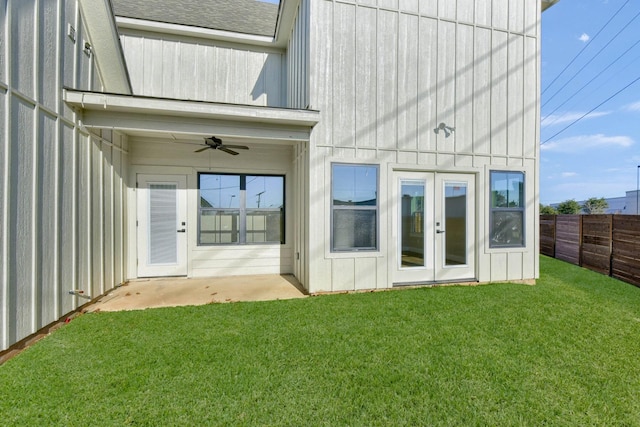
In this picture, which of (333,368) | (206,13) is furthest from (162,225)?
(206,13)

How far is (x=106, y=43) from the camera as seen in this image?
420cm

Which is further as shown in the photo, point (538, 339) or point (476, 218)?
point (476, 218)

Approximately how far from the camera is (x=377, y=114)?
183 inches

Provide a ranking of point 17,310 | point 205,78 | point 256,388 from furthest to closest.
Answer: point 205,78 → point 17,310 → point 256,388

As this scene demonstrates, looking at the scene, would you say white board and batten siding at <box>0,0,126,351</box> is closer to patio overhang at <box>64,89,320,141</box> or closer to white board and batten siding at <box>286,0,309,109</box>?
patio overhang at <box>64,89,320,141</box>

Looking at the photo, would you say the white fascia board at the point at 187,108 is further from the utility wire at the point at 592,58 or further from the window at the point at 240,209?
the utility wire at the point at 592,58

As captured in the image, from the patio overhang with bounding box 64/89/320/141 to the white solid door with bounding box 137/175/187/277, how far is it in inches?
62.0

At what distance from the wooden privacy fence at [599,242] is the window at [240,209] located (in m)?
6.80

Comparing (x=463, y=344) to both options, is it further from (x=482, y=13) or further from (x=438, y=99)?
(x=482, y=13)

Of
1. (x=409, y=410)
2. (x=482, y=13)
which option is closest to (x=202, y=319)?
(x=409, y=410)

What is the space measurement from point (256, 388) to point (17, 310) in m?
2.49

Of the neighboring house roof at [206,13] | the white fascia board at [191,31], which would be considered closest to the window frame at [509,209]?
the white fascia board at [191,31]

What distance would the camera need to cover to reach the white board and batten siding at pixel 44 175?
2584mm

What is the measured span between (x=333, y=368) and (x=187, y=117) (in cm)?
379
